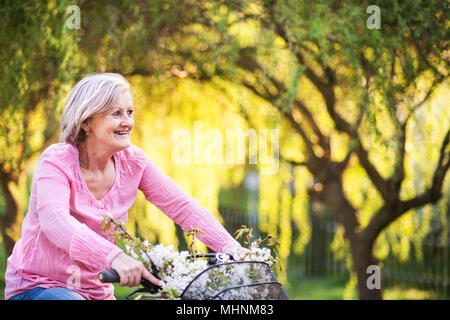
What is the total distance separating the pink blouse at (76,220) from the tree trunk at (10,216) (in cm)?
381

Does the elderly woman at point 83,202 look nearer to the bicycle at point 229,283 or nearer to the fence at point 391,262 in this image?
the bicycle at point 229,283

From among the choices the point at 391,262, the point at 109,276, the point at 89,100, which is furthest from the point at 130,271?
the point at 391,262

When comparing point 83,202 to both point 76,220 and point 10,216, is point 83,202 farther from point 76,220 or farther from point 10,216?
point 10,216

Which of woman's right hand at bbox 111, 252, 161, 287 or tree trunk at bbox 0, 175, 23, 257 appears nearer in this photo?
woman's right hand at bbox 111, 252, 161, 287

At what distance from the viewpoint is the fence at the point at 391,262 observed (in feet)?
29.5

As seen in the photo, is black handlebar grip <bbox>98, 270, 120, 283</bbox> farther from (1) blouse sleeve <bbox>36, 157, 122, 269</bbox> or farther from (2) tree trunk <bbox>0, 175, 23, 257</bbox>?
(2) tree trunk <bbox>0, 175, 23, 257</bbox>

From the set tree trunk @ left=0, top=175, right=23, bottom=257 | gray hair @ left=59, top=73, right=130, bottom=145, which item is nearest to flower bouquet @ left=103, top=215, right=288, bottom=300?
gray hair @ left=59, top=73, right=130, bottom=145

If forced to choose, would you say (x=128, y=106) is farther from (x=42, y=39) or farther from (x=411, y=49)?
(x=411, y=49)

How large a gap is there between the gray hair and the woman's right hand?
66 centimetres

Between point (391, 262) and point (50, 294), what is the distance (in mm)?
8745

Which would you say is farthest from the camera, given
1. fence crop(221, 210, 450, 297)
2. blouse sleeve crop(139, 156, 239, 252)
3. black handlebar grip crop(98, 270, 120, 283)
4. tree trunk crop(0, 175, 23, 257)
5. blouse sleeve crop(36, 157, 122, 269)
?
fence crop(221, 210, 450, 297)

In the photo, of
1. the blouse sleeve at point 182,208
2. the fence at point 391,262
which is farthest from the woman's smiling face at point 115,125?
the fence at point 391,262

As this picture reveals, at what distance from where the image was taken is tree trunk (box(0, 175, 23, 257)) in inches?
232

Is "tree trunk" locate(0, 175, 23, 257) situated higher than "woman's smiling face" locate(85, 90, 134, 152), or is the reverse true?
"woman's smiling face" locate(85, 90, 134, 152)
